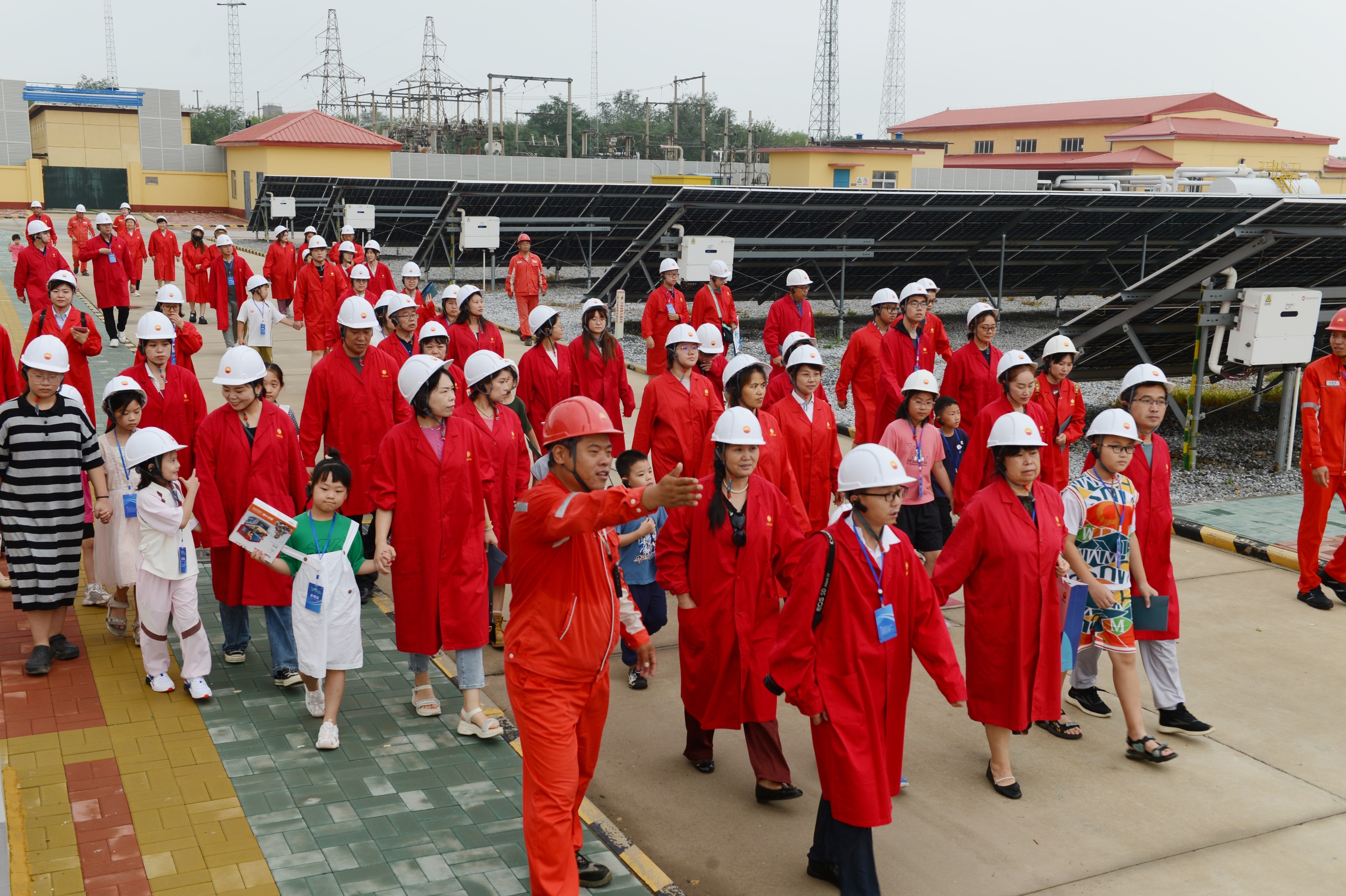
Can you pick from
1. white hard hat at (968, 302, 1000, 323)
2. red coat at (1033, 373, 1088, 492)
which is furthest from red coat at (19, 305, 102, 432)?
red coat at (1033, 373, 1088, 492)

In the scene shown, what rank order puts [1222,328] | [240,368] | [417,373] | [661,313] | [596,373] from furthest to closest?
[661,313], [1222,328], [596,373], [240,368], [417,373]

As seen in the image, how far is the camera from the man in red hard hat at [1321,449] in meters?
7.77

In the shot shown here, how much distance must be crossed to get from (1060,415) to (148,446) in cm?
603

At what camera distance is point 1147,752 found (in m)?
5.52

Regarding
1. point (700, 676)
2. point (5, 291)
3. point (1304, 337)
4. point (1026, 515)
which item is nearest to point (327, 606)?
point (700, 676)

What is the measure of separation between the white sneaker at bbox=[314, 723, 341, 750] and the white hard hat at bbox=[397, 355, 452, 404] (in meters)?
1.66

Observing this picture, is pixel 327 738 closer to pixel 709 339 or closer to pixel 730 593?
pixel 730 593

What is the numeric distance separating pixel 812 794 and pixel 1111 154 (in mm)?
62933

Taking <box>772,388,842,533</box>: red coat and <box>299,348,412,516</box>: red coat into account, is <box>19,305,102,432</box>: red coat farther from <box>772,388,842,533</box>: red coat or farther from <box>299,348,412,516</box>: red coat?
<box>772,388,842,533</box>: red coat

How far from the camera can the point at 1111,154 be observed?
60.8 m

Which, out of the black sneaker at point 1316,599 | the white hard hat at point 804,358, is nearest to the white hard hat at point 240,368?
the white hard hat at point 804,358

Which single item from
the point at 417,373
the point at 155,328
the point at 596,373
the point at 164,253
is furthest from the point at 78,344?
the point at 164,253

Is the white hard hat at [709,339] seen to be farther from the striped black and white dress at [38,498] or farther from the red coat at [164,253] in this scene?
the red coat at [164,253]

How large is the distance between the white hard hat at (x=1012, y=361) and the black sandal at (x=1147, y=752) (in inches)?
106
